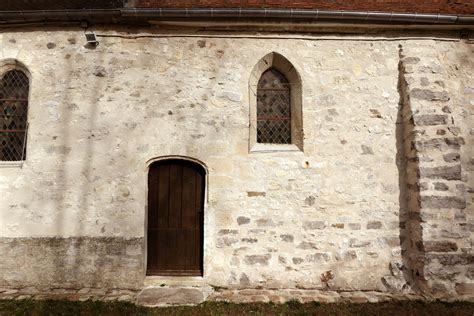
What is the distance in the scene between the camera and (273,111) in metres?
5.12

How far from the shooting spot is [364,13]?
4.75 m

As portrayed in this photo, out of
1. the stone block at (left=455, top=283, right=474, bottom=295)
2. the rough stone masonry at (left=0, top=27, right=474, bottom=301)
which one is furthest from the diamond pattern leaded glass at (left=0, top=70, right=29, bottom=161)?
the stone block at (left=455, top=283, right=474, bottom=295)

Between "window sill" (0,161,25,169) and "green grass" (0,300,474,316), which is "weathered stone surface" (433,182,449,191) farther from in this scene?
"window sill" (0,161,25,169)

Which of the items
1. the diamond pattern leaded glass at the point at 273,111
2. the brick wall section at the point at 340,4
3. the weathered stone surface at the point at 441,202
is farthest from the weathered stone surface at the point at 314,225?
the brick wall section at the point at 340,4

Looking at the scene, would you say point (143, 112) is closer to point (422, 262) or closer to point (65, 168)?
point (65, 168)

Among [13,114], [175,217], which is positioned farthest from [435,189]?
[13,114]

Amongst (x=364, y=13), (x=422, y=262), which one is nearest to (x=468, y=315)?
(x=422, y=262)

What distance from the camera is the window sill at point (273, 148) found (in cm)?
484

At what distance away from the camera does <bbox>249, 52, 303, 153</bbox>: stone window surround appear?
16.1ft

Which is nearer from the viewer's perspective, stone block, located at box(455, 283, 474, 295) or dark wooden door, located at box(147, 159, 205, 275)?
stone block, located at box(455, 283, 474, 295)

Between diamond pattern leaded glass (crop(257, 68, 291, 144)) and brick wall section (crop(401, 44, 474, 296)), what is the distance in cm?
199

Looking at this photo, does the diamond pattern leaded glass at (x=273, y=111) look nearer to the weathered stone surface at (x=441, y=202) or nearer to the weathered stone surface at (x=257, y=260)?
the weathered stone surface at (x=257, y=260)

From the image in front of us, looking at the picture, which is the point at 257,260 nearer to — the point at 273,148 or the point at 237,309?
the point at 237,309

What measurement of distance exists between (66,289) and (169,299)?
1.76 meters
